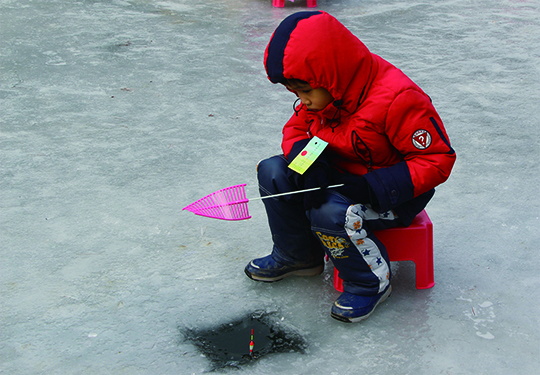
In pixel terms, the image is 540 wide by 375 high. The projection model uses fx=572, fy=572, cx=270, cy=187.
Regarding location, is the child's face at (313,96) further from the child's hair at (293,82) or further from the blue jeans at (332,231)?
the blue jeans at (332,231)

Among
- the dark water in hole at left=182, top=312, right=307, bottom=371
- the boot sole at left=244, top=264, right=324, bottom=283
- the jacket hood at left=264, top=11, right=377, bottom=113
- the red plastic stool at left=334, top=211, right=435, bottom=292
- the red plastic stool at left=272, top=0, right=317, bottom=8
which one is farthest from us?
the red plastic stool at left=272, top=0, right=317, bottom=8

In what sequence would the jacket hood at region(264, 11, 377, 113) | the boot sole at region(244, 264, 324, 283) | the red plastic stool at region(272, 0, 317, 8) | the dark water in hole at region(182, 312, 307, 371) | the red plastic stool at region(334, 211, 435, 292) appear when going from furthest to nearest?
the red plastic stool at region(272, 0, 317, 8), the boot sole at region(244, 264, 324, 283), the red plastic stool at region(334, 211, 435, 292), the dark water in hole at region(182, 312, 307, 371), the jacket hood at region(264, 11, 377, 113)

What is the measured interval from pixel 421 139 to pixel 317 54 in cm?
41

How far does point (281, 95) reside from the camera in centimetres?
380

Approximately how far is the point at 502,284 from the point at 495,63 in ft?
8.77

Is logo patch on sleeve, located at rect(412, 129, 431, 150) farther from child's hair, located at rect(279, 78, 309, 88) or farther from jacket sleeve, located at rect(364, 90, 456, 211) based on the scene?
child's hair, located at rect(279, 78, 309, 88)

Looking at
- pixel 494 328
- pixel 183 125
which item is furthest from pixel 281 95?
pixel 494 328

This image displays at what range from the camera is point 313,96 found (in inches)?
70.7

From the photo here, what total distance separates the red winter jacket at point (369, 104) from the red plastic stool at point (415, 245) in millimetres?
202

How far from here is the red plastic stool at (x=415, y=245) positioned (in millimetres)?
1961

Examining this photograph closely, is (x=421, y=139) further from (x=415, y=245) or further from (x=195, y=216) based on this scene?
(x=195, y=216)

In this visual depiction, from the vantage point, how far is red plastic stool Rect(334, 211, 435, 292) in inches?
77.2

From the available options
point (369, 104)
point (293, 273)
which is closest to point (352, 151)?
point (369, 104)

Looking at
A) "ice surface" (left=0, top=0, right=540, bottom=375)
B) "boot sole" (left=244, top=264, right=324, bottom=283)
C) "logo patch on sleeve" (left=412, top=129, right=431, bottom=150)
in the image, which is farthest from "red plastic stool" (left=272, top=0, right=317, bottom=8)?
"logo patch on sleeve" (left=412, top=129, right=431, bottom=150)
